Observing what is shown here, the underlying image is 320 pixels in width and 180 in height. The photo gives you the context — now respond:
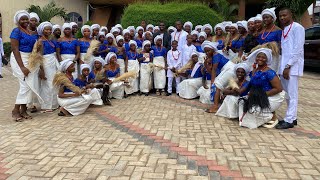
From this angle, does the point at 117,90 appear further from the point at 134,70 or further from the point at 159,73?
the point at 159,73

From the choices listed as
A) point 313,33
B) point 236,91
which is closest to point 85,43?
point 236,91

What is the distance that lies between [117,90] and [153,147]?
383cm

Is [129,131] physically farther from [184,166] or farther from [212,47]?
[212,47]

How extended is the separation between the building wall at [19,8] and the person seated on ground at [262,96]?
19.0m

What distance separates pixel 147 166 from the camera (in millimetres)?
3576

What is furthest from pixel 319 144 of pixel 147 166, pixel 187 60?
pixel 187 60

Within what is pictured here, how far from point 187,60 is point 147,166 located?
16.3 feet

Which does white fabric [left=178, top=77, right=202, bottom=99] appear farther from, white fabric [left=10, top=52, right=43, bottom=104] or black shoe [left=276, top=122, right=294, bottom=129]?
white fabric [left=10, top=52, right=43, bottom=104]

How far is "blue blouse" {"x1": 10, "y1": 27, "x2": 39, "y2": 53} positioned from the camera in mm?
5539

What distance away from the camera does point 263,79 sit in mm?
5086

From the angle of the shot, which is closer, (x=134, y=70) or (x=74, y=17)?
(x=134, y=70)

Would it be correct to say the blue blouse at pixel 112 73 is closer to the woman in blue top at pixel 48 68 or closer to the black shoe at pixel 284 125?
the woman in blue top at pixel 48 68

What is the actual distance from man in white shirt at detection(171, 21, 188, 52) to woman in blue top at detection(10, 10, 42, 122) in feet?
13.3

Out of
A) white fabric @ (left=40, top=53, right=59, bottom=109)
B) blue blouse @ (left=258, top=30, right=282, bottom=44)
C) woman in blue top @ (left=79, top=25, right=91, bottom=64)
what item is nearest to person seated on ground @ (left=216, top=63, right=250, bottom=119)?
blue blouse @ (left=258, top=30, right=282, bottom=44)
